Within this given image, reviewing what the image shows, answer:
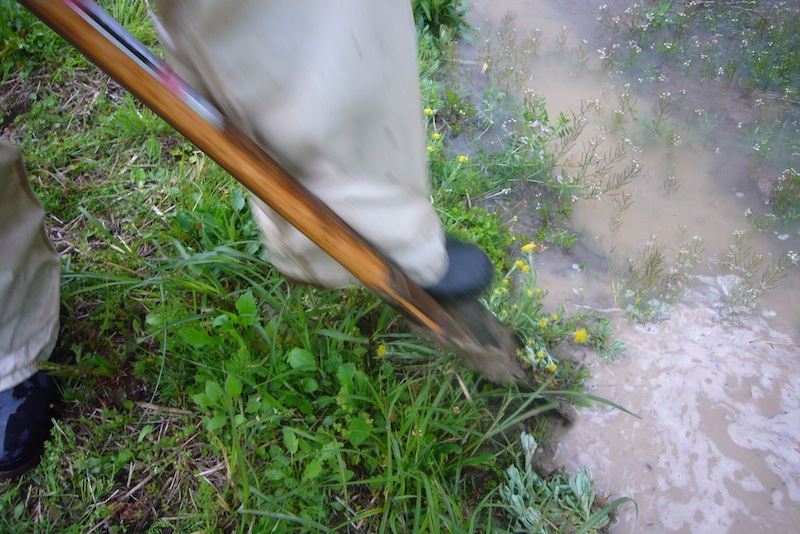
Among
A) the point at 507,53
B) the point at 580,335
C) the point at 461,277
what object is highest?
the point at 461,277

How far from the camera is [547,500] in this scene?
166 centimetres

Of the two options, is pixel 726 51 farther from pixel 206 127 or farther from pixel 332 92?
pixel 206 127

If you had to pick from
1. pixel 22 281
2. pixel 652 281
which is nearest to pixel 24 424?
pixel 22 281

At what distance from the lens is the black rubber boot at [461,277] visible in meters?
1.35

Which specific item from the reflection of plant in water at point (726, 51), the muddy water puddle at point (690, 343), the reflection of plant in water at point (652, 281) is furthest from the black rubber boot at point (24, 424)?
the reflection of plant in water at point (726, 51)

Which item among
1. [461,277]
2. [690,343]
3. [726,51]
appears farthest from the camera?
[726,51]

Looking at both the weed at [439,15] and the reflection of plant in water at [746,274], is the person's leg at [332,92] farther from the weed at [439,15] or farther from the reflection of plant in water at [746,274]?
the weed at [439,15]

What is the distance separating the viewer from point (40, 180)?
2229mm

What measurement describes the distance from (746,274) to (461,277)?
138cm

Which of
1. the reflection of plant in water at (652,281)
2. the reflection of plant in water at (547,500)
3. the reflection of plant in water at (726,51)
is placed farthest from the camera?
the reflection of plant in water at (726,51)

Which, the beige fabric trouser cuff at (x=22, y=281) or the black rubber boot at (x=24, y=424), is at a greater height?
the beige fabric trouser cuff at (x=22, y=281)

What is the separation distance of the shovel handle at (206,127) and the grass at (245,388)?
61 cm

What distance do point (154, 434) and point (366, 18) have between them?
1387 mm

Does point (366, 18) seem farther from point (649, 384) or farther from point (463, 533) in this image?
point (649, 384)
